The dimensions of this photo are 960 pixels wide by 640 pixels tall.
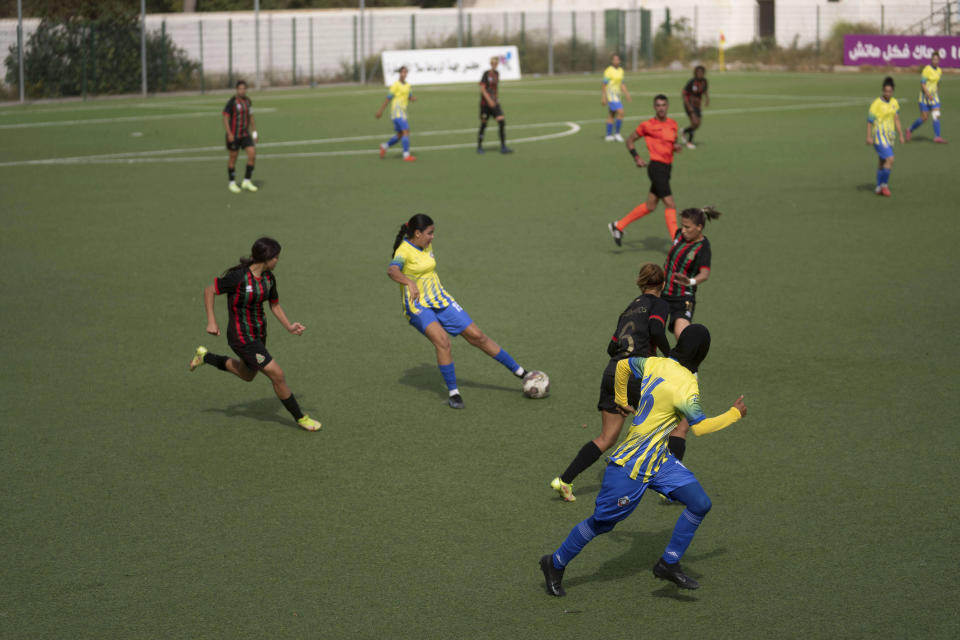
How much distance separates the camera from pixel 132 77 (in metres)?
49.8

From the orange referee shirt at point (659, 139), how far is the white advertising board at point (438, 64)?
36.3m

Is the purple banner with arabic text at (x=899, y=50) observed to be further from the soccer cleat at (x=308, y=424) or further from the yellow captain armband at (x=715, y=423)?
the yellow captain armband at (x=715, y=423)

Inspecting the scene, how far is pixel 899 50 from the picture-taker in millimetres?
57250

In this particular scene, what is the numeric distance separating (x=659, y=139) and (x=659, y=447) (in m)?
11.3

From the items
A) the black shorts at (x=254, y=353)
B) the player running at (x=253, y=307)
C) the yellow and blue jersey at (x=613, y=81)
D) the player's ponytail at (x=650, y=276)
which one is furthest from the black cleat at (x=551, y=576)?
the yellow and blue jersey at (x=613, y=81)

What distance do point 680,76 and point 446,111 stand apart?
21436 millimetres

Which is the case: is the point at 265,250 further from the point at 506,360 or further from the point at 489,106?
the point at 489,106

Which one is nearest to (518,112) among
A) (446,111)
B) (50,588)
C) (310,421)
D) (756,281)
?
(446,111)

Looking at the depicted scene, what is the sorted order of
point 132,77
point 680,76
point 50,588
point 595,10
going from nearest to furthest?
point 50,588, point 132,77, point 680,76, point 595,10

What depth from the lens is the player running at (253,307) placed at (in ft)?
31.6

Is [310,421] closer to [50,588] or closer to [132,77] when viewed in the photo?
[50,588]

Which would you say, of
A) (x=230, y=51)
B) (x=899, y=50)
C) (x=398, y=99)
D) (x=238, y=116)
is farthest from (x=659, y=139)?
(x=899, y=50)

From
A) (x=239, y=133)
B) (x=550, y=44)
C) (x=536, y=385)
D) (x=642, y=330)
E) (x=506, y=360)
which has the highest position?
(x=550, y=44)

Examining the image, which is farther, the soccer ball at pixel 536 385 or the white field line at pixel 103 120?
the white field line at pixel 103 120
